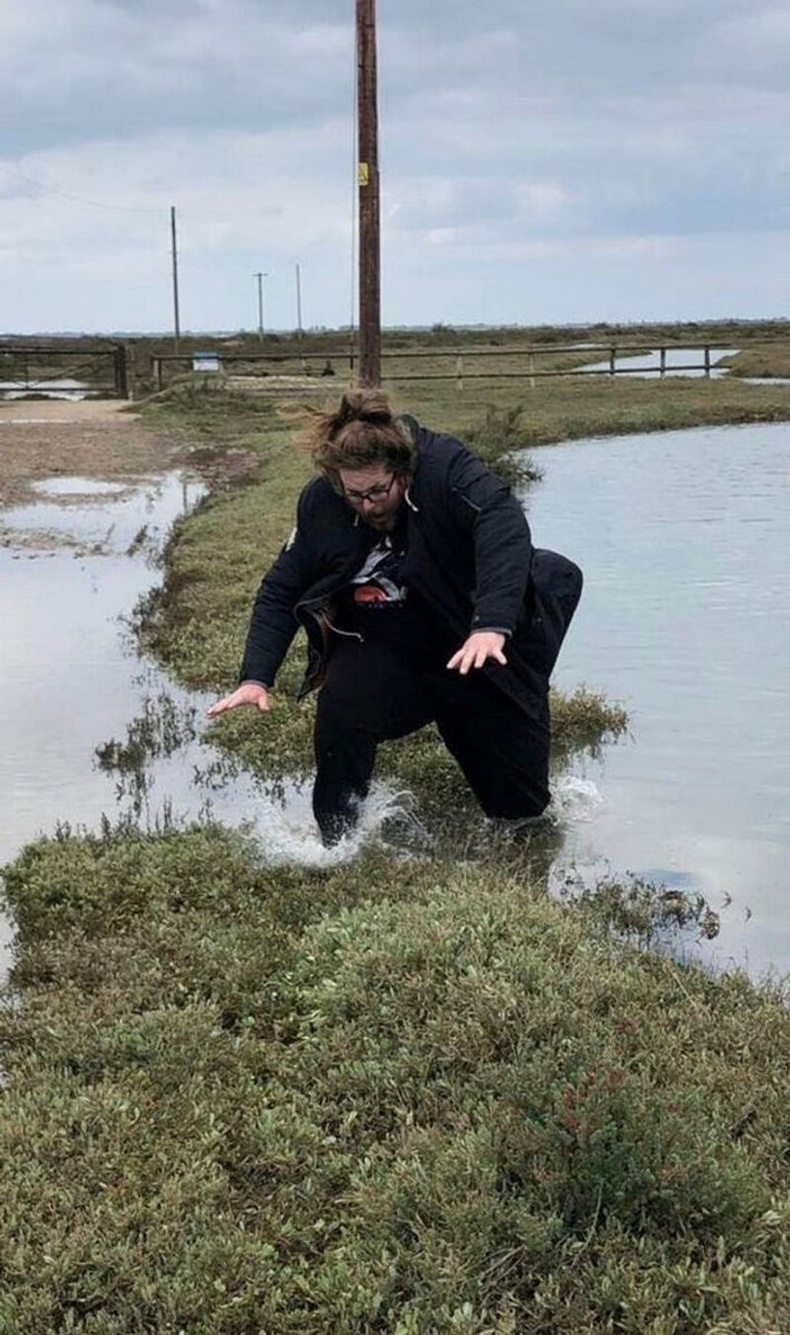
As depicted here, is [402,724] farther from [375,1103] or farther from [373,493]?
[375,1103]

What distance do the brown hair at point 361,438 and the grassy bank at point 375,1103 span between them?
1.57m

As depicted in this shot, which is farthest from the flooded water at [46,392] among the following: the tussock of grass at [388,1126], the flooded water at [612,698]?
the tussock of grass at [388,1126]

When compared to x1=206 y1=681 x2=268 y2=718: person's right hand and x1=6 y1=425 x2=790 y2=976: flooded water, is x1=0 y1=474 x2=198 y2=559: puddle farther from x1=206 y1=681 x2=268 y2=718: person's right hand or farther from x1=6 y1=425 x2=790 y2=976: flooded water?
x1=206 y1=681 x2=268 y2=718: person's right hand

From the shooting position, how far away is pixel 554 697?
8.02 m

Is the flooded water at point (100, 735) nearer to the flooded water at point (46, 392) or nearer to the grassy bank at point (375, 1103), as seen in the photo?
the grassy bank at point (375, 1103)

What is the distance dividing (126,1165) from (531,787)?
303 cm

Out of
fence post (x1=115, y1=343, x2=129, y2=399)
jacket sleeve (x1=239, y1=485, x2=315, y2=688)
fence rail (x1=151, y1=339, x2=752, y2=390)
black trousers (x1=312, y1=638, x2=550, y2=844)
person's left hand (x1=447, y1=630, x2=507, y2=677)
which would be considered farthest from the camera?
fence rail (x1=151, y1=339, x2=752, y2=390)

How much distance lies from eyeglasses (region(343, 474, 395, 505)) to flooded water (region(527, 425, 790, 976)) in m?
1.73

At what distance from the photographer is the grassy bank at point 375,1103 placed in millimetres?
2928

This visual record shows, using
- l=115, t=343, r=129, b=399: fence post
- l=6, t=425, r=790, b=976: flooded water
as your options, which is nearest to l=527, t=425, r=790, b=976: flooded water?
l=6, t=425, r=790, b=976: flooded water

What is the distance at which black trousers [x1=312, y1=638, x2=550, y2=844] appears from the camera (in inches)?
222

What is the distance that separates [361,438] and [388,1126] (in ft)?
8.29

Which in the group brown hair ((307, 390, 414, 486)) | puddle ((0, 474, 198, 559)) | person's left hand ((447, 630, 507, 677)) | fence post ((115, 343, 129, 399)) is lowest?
puddle ((0, 474, 198, 559))

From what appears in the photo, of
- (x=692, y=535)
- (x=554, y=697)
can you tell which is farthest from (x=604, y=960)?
(x=692, y=535)
